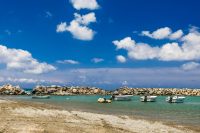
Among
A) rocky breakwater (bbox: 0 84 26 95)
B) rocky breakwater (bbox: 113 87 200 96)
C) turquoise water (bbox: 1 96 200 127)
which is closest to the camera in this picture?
turquoise water (bbox: 1 96 200 127)

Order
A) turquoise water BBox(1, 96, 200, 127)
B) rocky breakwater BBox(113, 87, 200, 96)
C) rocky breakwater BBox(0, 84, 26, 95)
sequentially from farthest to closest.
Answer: rocky breakwater BBox(113, 87, 200, 96) → rocky breakwater BBox(0, 84, 26, 95) → turquoise water BBox(1, 96, 200, 127)

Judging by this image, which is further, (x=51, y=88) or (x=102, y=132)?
(x=51, y=88)

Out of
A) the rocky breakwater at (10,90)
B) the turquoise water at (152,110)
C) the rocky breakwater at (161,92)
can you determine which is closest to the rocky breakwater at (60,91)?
the rocky breakwater at (10,90)

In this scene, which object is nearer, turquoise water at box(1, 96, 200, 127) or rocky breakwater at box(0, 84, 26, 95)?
turquoise water at box(1, 96, 200, 127)

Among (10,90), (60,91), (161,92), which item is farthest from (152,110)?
(60,91)

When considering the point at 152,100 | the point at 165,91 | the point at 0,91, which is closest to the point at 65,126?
the point at 152,100

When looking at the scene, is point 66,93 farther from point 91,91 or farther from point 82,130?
point 82,130

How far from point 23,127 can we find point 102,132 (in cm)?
549

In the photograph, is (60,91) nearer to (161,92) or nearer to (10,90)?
(10,90)

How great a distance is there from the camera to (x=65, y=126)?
90.3 feet

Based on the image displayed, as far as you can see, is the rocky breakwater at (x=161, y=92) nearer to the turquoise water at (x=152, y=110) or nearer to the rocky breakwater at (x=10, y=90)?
the rocky breakwater at (x=10, y=90)

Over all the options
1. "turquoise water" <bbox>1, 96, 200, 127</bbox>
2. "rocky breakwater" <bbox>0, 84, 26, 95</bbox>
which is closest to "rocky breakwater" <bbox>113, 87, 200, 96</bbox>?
"rocky breakwater" <bbox>0, 84, 26, 95</bbox>

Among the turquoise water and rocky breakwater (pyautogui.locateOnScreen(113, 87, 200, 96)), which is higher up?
rocky breakwater (pyautogui.locateOnScreen(113, 87, 200, 96))

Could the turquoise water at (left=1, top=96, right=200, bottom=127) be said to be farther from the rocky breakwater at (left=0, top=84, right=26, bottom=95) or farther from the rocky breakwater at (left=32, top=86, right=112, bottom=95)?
the rocky breakwater at (left=32, top=86, right=112, bottom=95)
